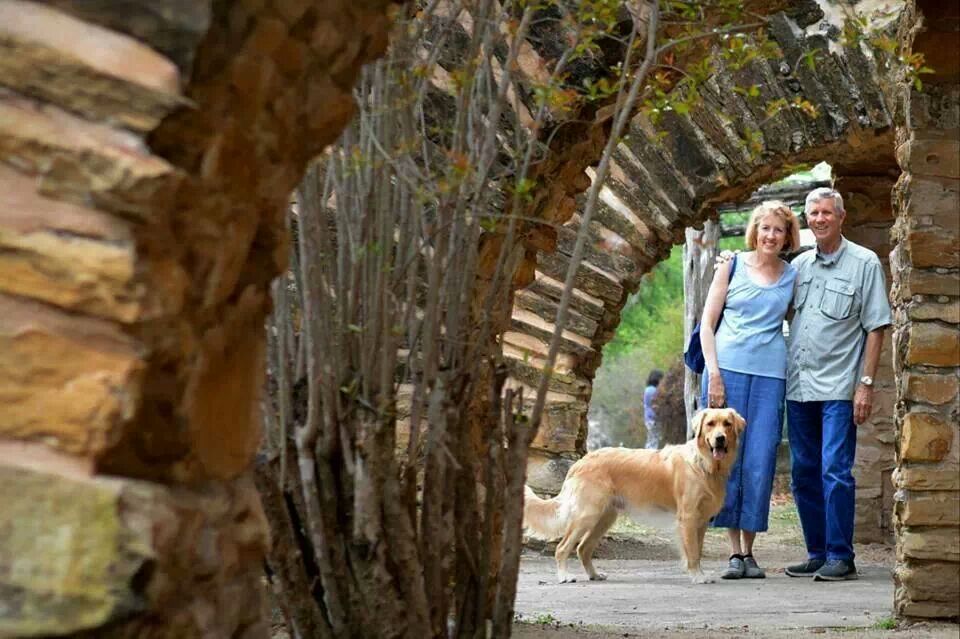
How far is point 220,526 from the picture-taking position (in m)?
2.35

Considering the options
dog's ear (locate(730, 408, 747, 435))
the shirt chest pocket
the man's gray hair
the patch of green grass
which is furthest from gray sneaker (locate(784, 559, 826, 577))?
the patch of green grass

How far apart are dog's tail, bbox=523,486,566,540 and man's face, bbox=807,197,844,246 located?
2.16m

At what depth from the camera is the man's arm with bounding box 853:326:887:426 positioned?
6.39m

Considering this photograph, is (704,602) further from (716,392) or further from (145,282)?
(145,282)

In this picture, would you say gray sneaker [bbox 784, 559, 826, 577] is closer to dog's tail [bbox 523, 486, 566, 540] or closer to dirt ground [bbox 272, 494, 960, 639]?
dirt ground [bbox 272, 494, 960, 639]

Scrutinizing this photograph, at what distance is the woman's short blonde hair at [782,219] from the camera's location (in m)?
6.90

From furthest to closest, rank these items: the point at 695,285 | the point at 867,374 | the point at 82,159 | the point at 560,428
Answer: the point at 695,285 → the point at 560,428 → the point at 867,374 → the point at 82,159

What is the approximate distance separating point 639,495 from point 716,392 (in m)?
1.01

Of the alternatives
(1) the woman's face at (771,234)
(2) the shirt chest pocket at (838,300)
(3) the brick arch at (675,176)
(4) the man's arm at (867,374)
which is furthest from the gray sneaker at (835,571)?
(3) the brick arch at (675,176)

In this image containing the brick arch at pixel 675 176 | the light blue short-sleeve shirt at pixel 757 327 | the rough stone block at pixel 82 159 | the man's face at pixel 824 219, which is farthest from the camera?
the brick arch at pixel 675 176

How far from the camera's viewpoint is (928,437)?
4.64m

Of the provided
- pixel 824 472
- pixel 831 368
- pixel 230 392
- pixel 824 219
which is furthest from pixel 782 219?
pixel 230 392

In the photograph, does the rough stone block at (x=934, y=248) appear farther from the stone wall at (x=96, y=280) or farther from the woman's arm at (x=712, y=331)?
the stone wall at (x=96, y=280)

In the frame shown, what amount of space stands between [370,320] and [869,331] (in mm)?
3838
